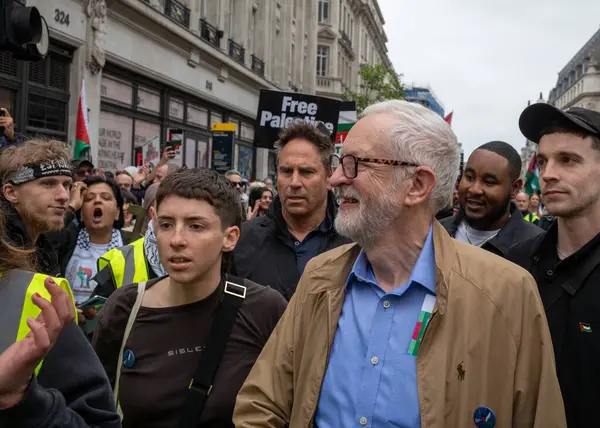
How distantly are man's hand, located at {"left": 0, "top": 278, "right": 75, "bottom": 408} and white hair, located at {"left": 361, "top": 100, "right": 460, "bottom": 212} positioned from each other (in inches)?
50.2

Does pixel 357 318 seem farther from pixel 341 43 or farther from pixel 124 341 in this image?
pixel 341 43

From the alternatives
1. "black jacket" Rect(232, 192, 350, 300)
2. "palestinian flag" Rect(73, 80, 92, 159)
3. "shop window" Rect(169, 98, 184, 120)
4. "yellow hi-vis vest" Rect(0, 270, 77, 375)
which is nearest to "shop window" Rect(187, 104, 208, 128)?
"shop window" Rect(169, 98, 184, 120)

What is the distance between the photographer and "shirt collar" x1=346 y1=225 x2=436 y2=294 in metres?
2.37

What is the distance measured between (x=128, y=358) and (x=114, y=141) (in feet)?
51.9

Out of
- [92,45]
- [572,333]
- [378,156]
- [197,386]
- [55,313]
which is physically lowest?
[197,386]

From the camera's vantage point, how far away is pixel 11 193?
4.37 metres

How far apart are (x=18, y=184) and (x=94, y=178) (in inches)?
56.2

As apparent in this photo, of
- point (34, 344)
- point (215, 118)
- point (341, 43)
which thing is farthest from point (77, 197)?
point (341, 43)

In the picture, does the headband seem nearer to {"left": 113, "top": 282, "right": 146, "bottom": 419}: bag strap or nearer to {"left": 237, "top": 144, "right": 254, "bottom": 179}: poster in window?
{"left": 113, "top": 282, "right": 146, "bottom": 419}: bag strap

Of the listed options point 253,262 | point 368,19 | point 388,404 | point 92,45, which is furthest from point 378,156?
point 368,19

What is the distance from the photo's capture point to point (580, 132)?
3.16m

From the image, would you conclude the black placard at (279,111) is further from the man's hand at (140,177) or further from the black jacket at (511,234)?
the man's hand at (140,177)

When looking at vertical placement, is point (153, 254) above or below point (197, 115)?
below

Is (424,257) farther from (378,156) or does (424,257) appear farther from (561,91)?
(561,91)
